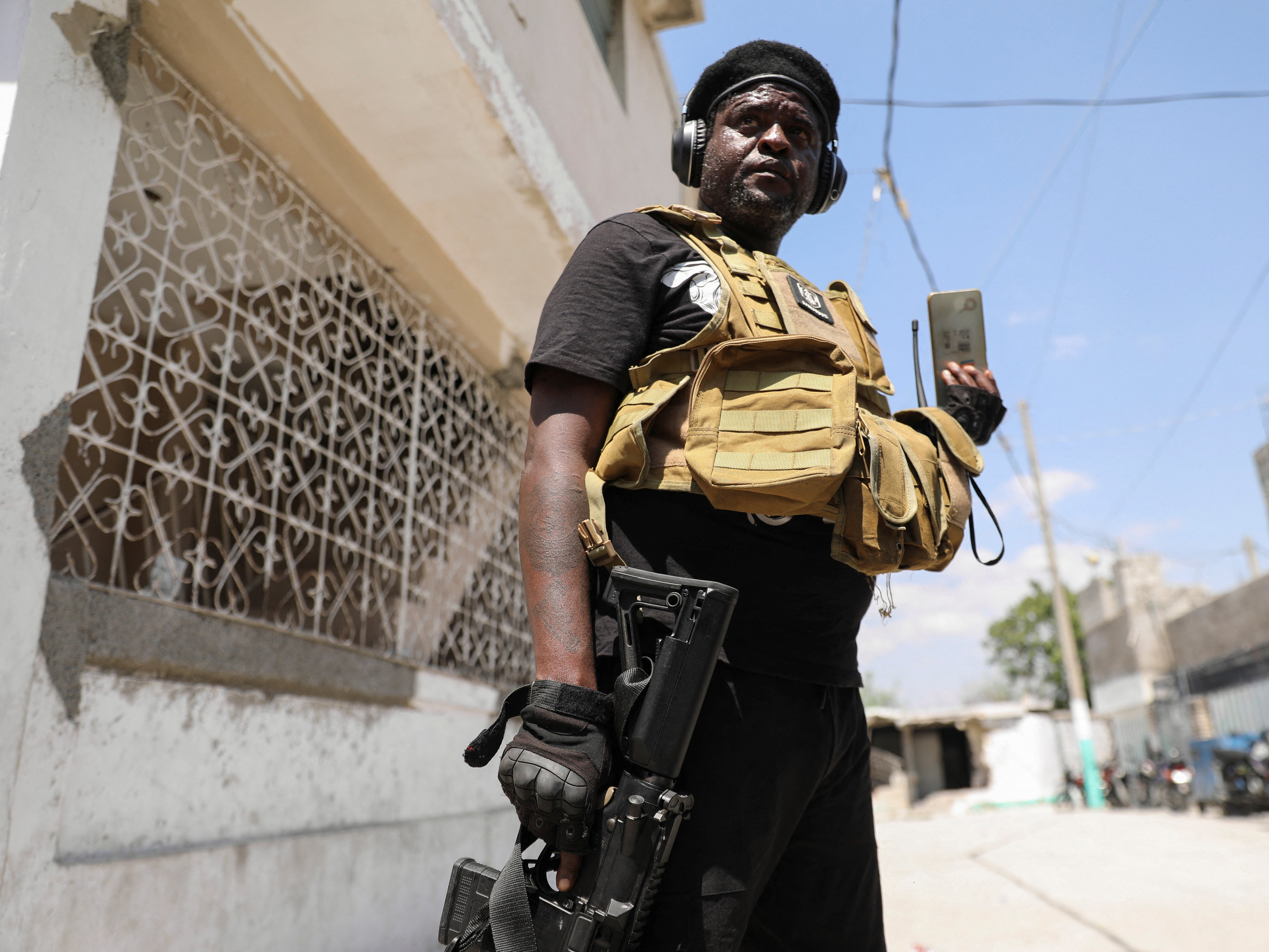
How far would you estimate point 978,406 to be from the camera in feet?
4.71

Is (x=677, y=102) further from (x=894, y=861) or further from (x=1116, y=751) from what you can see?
(x=1116, y=751)

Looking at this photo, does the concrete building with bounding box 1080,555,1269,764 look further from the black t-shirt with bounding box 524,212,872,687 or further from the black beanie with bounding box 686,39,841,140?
the black t-shirt with bounding box 524,212,872,687

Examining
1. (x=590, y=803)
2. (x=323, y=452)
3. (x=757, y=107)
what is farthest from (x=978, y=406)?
(x=323, y=452)

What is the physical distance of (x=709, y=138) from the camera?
1643 millimetres

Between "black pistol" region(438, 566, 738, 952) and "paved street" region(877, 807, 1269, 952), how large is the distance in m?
2.42

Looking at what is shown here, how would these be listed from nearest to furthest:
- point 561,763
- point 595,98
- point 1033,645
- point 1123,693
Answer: point 561,763
point 595,98
point 1123,693
point 1033,645

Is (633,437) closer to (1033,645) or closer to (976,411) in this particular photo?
(976,411)

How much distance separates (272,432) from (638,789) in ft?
10.5

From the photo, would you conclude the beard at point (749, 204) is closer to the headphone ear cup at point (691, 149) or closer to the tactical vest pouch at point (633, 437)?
the headphone ear cup at point (691, 149)

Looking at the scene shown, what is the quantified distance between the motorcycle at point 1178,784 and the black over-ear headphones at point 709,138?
38.2 ft

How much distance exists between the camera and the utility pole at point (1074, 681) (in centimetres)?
1392

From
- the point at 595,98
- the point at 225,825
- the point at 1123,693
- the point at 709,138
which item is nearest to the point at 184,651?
the point at 225,825

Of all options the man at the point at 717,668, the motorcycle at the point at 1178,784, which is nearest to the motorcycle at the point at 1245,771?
the motorcycle at the point at 1178,784

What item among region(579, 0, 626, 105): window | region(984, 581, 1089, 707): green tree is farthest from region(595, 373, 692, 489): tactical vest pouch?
region(984, 581, 1089, 707): green tree
